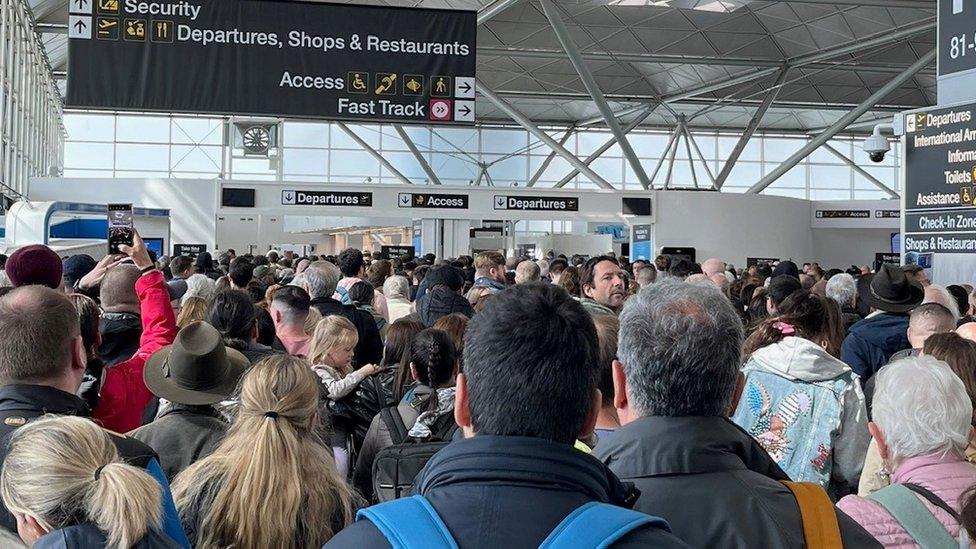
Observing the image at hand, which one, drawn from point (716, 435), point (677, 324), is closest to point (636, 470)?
point (716, 435)

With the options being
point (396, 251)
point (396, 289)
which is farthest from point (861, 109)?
point (396, 289)

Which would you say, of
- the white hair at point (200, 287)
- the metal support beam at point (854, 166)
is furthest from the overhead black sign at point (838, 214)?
the white hair at point (200, 287)

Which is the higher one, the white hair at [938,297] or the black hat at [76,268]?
the black hat at [76,268]

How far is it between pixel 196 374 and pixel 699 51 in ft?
89.7

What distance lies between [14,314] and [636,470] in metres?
1.84

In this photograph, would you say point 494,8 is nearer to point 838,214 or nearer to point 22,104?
point 838,214

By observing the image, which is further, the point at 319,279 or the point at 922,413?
the point at 319,279

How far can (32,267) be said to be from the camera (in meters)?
5.07

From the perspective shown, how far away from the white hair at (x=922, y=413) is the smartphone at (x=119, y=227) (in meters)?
4.93

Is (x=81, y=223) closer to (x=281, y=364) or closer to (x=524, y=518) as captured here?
(x=281, y=364)

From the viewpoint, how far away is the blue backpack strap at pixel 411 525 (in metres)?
1.42

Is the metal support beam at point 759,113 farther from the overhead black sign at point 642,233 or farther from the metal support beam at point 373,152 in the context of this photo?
the metal support beam at point 373,152

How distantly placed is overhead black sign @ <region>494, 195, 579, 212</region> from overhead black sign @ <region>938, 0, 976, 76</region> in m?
12.1

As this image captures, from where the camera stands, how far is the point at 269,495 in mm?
2686
